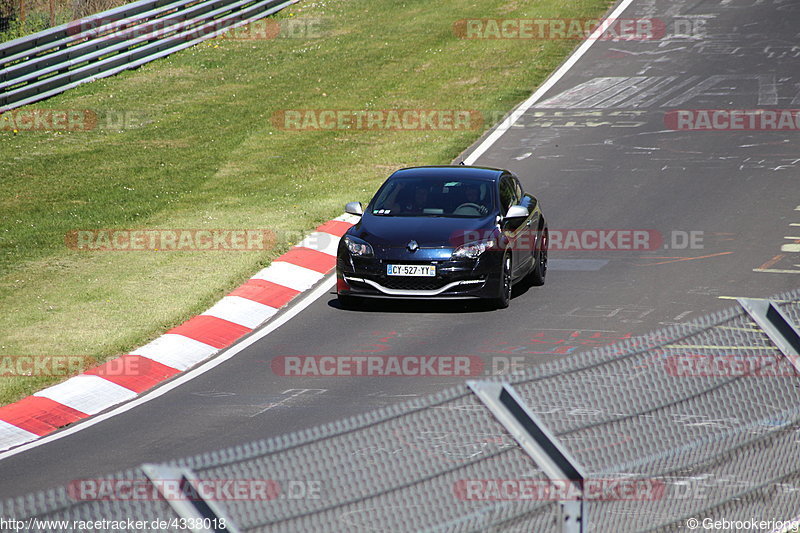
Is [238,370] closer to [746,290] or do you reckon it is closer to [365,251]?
[365,251]

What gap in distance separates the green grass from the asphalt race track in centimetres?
162

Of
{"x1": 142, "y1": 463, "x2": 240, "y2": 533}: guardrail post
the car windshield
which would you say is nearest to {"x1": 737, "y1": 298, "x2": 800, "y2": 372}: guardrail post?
{"x1": 142, "y1": 463, "x2": 240, "y2": 533}: guardrail post

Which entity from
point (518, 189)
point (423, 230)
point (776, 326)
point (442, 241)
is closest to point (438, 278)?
point (442, 241)

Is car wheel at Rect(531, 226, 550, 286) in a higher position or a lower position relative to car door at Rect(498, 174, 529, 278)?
lower

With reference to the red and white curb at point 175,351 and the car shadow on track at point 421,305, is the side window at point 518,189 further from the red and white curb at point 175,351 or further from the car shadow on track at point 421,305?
the red and white curb at point 175,351

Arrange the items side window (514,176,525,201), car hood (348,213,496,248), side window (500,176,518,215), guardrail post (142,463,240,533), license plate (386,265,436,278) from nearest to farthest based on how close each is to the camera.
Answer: guardrail post (142,463,240,533) → license plate (386,265,436,278) → car hood (348,213,496,248) → side window (500,176,518,215) → side window (514,176,525,201)

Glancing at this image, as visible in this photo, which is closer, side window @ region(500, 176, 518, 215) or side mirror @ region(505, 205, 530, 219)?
side mirror @ region(505, 205, 530, 219)

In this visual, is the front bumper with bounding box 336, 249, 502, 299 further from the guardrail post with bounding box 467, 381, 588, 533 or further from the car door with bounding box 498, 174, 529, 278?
the guardrail post with bounding box 467, 381, 588, 533

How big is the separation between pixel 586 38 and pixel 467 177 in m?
16.6

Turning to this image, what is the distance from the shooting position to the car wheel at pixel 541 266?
1475 cm

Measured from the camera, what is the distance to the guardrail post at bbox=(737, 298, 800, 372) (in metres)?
6.04

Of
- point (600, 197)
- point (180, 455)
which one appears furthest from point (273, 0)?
point (180, 455)

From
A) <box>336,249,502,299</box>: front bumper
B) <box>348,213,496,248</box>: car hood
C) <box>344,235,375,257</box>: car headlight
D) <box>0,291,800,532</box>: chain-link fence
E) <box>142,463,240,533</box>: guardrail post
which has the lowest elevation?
<box>336,249,502,299</box>: front bumper

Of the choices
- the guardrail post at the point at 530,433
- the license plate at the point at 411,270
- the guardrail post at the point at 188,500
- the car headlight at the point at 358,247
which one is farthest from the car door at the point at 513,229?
the guardrail post at the point at 188,500
